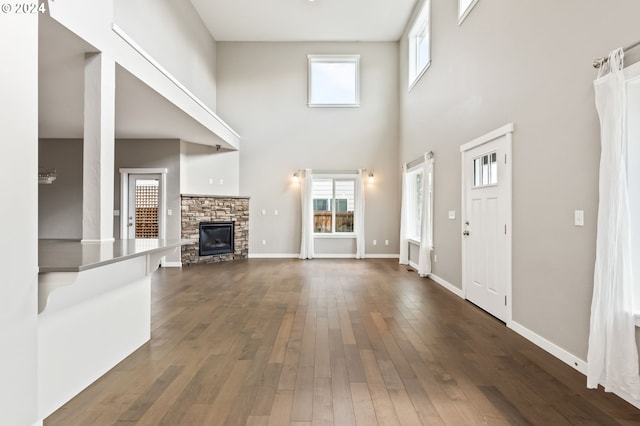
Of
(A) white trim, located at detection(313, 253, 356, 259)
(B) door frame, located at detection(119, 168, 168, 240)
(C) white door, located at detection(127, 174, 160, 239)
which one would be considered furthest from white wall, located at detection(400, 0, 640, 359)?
(C) white door, located at detection(127, 174, 160, 239)

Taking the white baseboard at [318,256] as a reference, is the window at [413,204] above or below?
above

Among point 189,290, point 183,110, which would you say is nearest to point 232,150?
point 183,110

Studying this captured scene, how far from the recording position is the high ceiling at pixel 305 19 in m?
7.46

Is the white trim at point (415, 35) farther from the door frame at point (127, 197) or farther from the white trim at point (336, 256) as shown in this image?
the door frame at point (127, 197)

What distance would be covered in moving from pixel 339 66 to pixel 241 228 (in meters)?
4.76

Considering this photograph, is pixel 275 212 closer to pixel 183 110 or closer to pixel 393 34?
pixel 183 110

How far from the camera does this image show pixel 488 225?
164 inches

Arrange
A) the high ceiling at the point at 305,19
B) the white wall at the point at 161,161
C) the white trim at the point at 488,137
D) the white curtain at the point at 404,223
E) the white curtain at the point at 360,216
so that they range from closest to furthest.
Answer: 1. the white trim at the point at 488,137
2. the high ceiling at the point at 305,19
3. the white wall at the point at 161,161
4. the white curtain at the point at 404,223
5. the white curtain at the point at 360,216

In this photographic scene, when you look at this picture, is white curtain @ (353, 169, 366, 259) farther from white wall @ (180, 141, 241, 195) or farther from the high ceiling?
the high ceiling

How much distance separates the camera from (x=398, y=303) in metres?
4.58

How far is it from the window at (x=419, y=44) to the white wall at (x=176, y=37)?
15.2 feet

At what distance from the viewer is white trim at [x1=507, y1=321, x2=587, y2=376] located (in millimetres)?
2613

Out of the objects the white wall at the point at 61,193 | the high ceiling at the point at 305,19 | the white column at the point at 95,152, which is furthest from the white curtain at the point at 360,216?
the white column at the point at 95,152

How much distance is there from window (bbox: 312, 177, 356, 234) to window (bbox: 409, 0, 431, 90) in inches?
111
